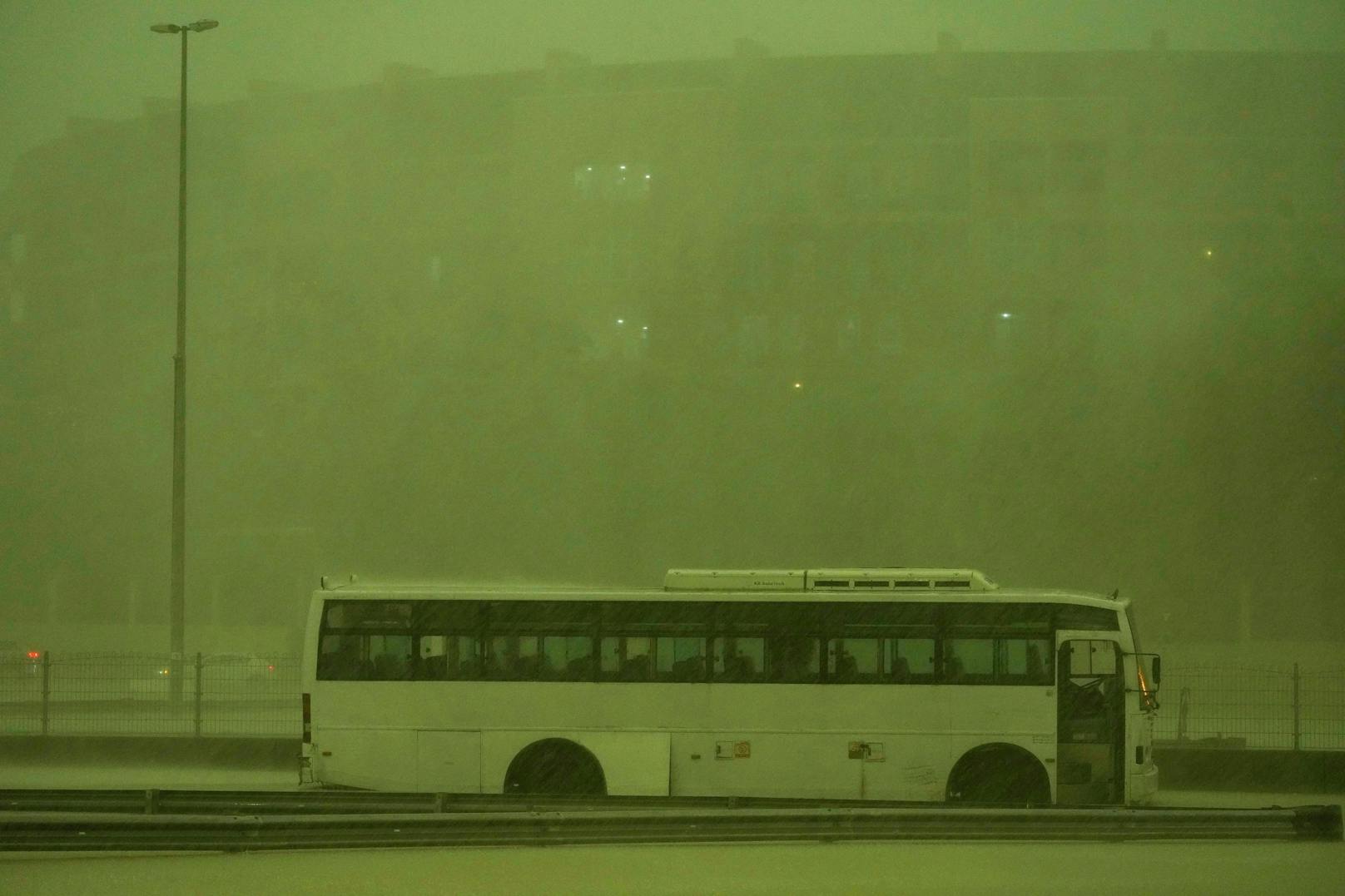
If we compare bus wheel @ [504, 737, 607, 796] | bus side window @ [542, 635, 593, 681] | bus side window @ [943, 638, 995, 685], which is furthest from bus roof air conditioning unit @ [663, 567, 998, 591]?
bus wheel @ [504, 737, 607, 796]

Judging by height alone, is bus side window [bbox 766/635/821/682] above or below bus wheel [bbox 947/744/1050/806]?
above

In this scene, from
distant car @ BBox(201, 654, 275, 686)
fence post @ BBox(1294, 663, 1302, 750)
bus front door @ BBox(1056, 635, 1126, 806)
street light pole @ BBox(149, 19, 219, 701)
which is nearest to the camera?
bus front door @ BBox(1056, 635, 1126, 806)

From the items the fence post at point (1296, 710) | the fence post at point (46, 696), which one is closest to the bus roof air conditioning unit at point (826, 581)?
the fence post at point (1296, 710)

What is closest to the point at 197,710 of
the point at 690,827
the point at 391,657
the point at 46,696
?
the point at 46,696

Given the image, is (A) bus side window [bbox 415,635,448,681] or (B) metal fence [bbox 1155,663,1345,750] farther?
(B) metal fence [bbox 1155,663,1345,750]

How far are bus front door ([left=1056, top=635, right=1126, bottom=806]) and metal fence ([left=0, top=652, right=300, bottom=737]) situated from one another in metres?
7.46

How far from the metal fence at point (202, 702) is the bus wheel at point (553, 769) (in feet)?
12.9

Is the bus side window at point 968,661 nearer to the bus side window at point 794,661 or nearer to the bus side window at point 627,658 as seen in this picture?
the bus side window at point 794,661

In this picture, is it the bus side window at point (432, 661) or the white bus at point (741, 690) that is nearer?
the white bus at point (741, 690)

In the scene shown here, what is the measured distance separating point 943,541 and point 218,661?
20905 mm

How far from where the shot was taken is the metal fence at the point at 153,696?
42.7 feet

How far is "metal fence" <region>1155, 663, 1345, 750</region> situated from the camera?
38.0 feet

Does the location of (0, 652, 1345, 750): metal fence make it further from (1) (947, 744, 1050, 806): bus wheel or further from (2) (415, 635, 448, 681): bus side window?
(2) (415, 635, 448, 681): bus side window

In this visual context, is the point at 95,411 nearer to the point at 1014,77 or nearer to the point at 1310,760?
the point at 1014,77
